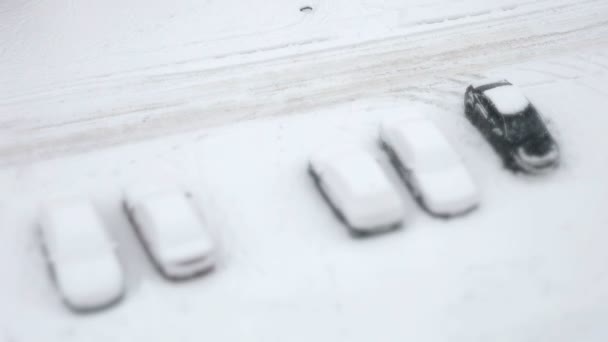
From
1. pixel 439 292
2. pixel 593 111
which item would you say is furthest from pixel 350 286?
pixel 593 111

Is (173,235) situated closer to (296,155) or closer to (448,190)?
(296,155)

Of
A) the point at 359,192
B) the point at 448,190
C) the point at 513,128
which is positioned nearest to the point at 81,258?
the point at 359,192

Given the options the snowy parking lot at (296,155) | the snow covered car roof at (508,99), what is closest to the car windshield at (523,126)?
the snow covered car roof at (508,99)

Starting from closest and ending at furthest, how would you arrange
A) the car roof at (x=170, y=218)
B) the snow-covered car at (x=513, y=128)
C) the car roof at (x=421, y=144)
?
the car roof at (x=170, y=218)
the car roof at (x=421, y=144)
the snow-covered car at (x=513, y=128)

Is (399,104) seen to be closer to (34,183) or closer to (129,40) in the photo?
(129,40)

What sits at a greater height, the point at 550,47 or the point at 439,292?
the point at 550,47

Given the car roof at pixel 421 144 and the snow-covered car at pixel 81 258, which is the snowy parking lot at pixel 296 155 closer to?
the snow-covered car at pixel 81 258

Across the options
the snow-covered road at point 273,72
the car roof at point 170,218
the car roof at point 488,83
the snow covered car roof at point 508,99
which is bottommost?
the car roof at point 170,218
